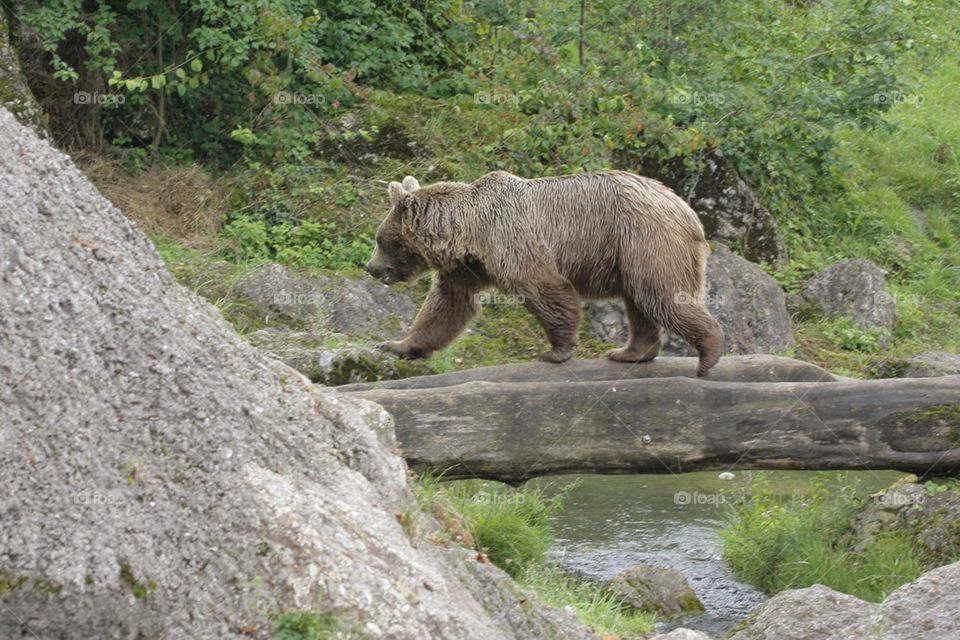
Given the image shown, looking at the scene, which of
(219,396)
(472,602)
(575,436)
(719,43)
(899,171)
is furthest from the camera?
(899,171)

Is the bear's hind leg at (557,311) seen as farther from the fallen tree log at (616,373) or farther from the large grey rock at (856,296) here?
the large grey rock at (856,296)

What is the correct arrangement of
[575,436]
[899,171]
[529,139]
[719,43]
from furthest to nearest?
[899,171]
[719,43]
[529,139]
[575,436]

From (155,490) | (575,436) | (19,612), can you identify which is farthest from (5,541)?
(575,436)

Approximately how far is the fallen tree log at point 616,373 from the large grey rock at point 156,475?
8.94 ft

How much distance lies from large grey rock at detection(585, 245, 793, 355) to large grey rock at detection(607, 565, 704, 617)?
389 cm

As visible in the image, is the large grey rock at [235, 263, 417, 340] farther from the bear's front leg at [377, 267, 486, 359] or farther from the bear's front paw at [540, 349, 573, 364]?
the bear's front paw at [540, 349, 573, 364]

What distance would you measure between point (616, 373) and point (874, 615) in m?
2.94

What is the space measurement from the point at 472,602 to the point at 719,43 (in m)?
10.1

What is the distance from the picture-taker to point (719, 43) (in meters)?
13.2

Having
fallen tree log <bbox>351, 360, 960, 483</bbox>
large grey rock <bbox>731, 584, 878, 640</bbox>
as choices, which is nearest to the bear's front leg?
fallen tree log <bbox>351, 360, 960, 483</bbox>

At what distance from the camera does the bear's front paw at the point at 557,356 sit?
25.1 feet

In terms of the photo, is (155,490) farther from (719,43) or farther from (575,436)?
(719,43)

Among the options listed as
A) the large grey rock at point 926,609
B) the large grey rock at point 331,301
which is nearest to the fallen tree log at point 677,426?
the large grey rock at point 926,609

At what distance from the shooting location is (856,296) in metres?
12.5
